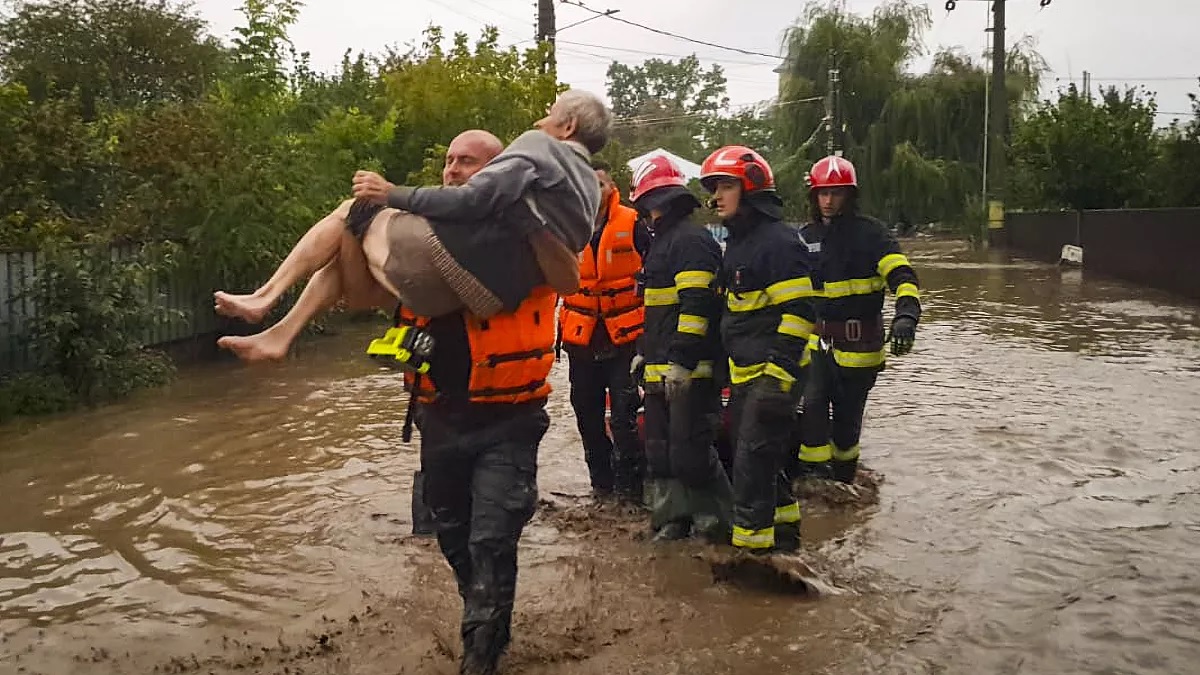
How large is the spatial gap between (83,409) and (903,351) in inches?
277

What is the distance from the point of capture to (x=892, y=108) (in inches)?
1610

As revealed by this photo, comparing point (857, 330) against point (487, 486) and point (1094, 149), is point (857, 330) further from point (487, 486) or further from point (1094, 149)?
point (1094, 149)

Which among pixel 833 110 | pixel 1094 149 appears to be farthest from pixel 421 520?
pixel 833 110

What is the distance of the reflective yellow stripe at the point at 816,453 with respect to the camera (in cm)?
674

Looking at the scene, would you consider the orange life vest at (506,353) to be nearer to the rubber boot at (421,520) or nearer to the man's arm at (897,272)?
the rubber boot at (421,520)

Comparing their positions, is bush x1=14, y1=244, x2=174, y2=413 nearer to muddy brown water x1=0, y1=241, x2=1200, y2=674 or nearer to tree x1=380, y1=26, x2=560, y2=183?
muddy brown water x1=0, y1=241, x2=1200, y2=674

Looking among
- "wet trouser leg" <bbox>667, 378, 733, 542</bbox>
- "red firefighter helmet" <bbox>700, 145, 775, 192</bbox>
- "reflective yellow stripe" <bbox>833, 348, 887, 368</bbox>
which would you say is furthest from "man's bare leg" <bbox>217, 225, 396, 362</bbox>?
"reflective yellow stripe" <bbox>833, 348, 887, 368</bbox>

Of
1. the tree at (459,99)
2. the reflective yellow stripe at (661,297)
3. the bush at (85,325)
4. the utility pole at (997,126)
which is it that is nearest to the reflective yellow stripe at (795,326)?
the reflective yellow stripe at (661,297)

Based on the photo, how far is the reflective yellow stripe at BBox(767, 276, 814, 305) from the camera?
211 inches

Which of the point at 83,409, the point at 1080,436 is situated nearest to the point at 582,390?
the point at 1080,436

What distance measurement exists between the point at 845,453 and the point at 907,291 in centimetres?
107

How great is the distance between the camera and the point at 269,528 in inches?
248

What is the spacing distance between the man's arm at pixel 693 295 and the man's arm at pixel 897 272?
1.21 m

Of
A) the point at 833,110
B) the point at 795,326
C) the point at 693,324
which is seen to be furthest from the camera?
the point at 833,110
